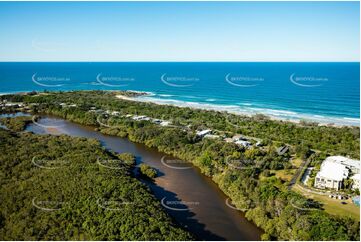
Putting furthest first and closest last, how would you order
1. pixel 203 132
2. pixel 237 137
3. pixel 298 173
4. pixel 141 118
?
pixel 141 118 < pixel 203 132 < pixel 237 137 < pixel 298 173

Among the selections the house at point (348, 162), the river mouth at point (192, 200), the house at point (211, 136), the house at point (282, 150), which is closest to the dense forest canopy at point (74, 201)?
the river mouth at point (192, 200)

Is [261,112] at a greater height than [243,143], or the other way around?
[261,112]

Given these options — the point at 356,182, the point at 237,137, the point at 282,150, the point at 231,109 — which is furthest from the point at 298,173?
the point at 231,109

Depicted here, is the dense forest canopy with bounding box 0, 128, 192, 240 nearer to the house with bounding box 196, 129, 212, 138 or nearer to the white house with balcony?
the white house with balcony

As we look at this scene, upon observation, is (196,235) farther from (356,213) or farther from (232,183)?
(356,213)

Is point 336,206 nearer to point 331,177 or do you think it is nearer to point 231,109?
point 331,177

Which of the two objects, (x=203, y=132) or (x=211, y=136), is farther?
(x=203, y=132)

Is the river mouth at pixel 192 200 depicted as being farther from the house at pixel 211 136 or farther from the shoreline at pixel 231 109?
the shoreline at pixel 231 109

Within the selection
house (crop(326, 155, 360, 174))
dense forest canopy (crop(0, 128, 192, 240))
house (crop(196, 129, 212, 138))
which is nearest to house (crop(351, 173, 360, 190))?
house (crop(326, 155, 360, 174))
